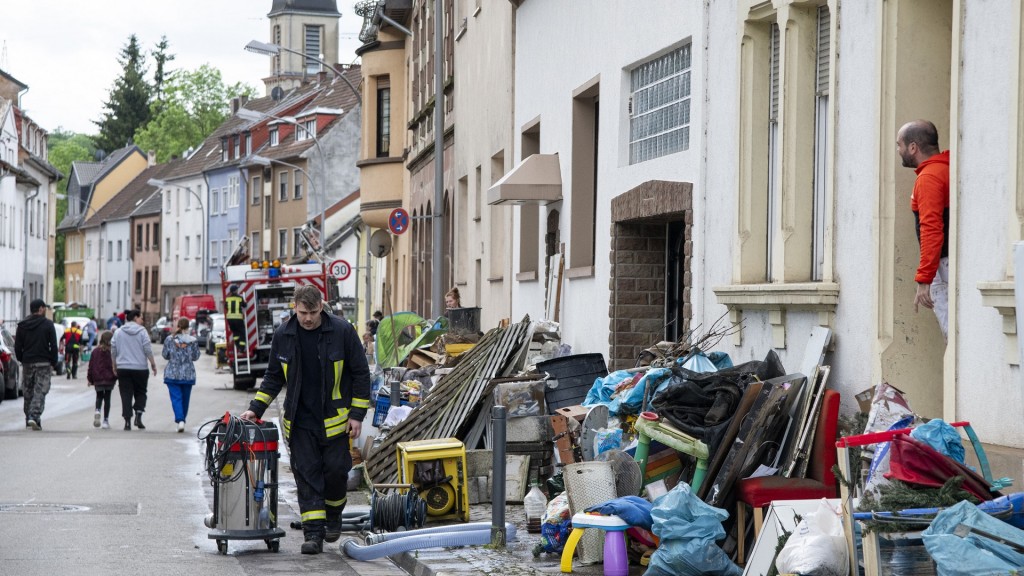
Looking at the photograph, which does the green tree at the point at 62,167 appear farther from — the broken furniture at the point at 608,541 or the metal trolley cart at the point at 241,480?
the broken furniture at the point at 608,541

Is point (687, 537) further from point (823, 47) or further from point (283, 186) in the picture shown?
point (283, 186)

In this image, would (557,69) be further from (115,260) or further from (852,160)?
(115,260)

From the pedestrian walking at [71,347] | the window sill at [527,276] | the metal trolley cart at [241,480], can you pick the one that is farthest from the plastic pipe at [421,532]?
the pedestrian walking at [71,347]

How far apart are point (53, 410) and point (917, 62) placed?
2233cm

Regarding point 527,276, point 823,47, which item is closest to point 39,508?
point 823,47

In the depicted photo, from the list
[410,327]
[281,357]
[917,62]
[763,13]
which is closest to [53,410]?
[410,327]

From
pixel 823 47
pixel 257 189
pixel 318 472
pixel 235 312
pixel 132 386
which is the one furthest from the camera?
pixel 257 189

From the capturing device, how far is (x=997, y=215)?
297 inches

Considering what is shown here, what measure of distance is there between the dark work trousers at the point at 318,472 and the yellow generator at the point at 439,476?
2.93 ft

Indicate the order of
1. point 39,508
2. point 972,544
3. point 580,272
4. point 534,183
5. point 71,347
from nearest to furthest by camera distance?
point 972,544 → point 39,508 → point 580,272 → point 534,183 → point 71,347

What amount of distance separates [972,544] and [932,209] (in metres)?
2.48

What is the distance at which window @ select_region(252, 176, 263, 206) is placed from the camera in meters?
78.7

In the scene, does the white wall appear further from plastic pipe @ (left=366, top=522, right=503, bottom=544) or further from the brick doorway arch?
plastic pipe @ (left=366, top=522, right=503, bottom=544)

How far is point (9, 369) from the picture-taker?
31.0 metres
